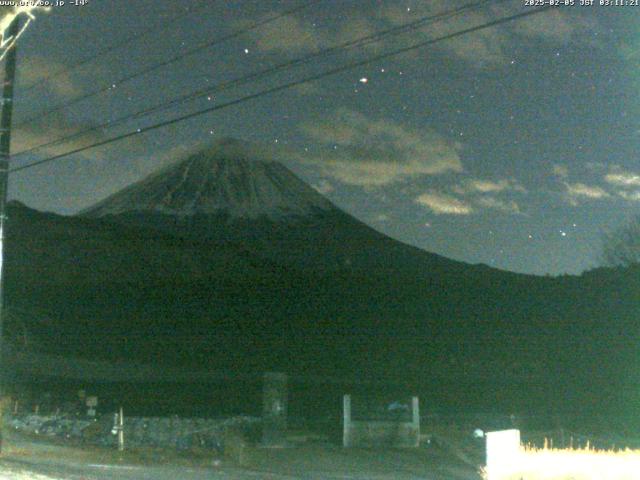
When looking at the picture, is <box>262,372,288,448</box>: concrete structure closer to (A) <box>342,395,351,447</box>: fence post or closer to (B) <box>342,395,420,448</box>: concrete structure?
(A) <box>342,395,351,447</box>: fence post

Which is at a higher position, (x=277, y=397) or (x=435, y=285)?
(x=435, y=285)

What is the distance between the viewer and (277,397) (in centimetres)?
2489

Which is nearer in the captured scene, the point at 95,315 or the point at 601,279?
the point at 601,279

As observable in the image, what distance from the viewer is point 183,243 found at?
367ft

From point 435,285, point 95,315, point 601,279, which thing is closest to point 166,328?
point 95,315

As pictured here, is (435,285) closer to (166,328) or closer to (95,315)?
(166,328)

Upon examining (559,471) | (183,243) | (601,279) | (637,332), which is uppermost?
(183,243)

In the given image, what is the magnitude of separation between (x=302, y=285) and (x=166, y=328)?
17.7 metres

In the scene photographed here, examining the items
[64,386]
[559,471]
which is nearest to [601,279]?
[64,386]

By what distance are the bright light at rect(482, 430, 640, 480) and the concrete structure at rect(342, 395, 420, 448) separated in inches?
359

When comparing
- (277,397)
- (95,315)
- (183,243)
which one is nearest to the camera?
(277,397)

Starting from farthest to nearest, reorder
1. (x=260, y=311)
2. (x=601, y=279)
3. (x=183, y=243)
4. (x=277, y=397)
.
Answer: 1. (x=183, y=243)
2. (x=260, y=311)
3. (x=601, y=279)
4. (x=277, y=397)

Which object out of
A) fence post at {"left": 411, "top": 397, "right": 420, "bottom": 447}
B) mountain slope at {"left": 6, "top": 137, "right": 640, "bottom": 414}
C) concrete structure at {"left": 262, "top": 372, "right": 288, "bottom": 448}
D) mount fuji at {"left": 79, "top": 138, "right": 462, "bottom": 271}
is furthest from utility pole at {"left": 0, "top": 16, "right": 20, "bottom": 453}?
mount fuji at {"left": 79, "top": 138, "right": 462, "bottom": 271}

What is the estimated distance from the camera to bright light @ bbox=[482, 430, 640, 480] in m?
13.4
